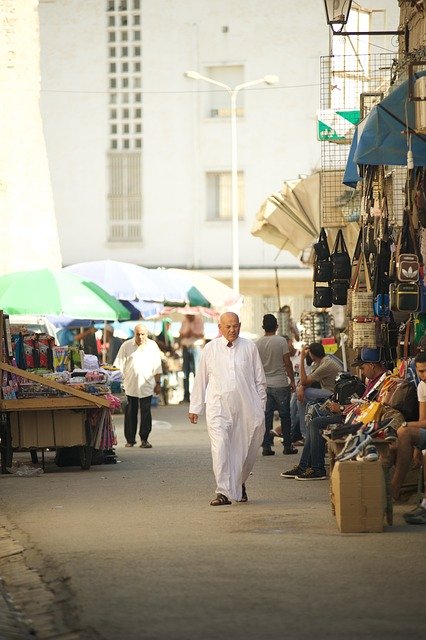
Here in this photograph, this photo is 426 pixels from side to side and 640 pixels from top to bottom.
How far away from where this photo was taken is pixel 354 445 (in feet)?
38.4

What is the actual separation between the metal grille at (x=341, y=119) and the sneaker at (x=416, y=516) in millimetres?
9043

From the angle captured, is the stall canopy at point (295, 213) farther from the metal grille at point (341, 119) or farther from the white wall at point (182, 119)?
the white wall at point (182, 119)

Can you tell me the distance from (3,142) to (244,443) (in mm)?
16756

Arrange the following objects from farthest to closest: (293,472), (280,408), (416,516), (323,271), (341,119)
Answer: (341,119)
(280,408)
(323,271)
(293,472)
(416,516)

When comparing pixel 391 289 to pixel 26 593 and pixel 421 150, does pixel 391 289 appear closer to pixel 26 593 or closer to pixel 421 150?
pixel 421 150

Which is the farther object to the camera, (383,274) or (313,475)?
(313,475)

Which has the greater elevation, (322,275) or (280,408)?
(322,275)

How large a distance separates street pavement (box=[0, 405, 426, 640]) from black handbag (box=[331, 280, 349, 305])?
3.38m

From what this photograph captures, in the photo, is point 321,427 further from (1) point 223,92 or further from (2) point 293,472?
(1) point 223,92

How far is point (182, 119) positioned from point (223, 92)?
71.5 inches

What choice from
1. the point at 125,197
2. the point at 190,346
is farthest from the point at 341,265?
the point at 125,197

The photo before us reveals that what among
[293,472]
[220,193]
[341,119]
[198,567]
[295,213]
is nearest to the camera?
[198,567]

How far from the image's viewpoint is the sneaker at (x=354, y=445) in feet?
38.0

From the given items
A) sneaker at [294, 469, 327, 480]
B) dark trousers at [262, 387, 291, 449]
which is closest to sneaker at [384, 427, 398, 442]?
sneaker at [294, 469, 327, 480]
